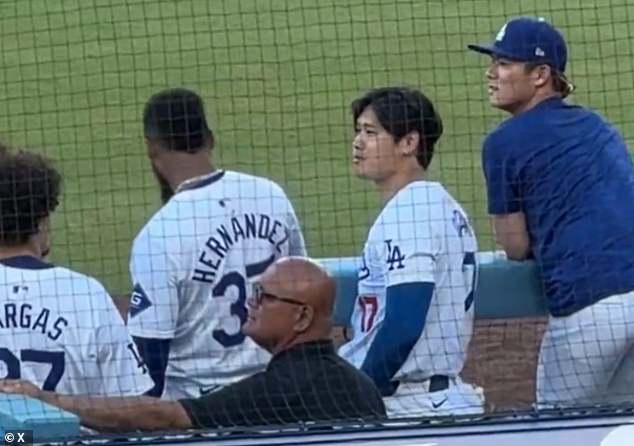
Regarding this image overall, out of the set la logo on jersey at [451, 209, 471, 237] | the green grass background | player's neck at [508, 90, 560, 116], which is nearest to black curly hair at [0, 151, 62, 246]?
la logo on jersey at [451, 209, 471, 237]

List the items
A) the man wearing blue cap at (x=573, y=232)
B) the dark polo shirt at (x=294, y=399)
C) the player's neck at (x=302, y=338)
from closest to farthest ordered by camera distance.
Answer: the dark polo shirt at (x=294, y=399), the player's neck at (x=302, y=338), the man wearing blue cap at (x=573, y=232)

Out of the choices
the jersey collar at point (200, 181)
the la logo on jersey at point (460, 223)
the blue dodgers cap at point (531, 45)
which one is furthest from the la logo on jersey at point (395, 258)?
the blue dodgers cap at point (531, 45)

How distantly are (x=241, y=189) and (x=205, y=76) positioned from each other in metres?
5.53

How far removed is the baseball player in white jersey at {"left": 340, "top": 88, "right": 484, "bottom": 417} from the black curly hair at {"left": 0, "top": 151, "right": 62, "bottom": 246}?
808 millimetres

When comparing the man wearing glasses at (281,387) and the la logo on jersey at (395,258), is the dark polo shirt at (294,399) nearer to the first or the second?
the man wearing glasses at (281,387)

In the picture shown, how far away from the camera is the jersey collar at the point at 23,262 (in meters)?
4.13

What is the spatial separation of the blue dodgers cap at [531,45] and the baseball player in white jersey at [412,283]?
0.35 m

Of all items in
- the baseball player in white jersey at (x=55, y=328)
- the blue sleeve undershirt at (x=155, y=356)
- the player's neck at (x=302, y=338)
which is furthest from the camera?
the blue sleeve undershirt at (x=155, y=356)

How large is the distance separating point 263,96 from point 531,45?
416 cm

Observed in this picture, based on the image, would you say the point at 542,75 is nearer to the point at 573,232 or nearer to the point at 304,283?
the point at 573,232

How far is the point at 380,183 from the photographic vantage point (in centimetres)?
455

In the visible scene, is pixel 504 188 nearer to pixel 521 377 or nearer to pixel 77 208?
pixel 521 377

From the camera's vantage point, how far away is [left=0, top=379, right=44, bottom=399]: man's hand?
153 inches

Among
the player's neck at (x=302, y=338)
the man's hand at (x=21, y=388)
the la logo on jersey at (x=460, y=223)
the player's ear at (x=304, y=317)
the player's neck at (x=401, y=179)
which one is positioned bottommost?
the man's hand at (x=21, y=388)
